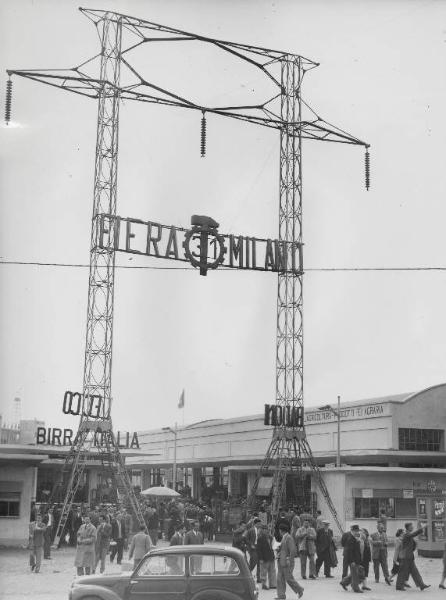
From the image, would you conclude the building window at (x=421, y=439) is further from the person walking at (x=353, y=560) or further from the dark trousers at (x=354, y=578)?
the dark trousers at (x=354, y=578)

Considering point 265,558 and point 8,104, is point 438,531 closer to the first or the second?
point 265,558

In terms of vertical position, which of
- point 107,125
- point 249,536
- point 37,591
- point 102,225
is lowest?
point 37,591

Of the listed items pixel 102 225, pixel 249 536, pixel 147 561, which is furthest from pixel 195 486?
pixel 147 561

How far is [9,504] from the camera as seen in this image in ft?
104

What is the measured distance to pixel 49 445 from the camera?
48.3 metres

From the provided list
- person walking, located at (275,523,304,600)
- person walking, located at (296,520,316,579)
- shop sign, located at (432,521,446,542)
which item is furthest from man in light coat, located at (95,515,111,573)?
shop sign, located at (432,521,446,542)

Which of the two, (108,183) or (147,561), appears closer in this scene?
(147,561)

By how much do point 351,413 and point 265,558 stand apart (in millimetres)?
28955

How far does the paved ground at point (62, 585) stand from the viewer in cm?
1883

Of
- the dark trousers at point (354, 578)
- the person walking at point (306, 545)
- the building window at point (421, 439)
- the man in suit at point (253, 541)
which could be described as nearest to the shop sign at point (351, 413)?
the building window at point (421, 439)

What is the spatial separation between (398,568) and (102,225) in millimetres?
16256

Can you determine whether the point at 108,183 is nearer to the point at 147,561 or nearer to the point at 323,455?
the point at 323,455

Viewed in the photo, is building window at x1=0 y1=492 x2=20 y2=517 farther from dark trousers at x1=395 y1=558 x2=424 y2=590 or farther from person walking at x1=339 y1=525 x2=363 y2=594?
dark trousers at x1=395 y1=558 x2=424 y2=590

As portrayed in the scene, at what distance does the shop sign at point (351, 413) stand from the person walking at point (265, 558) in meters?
26.1
